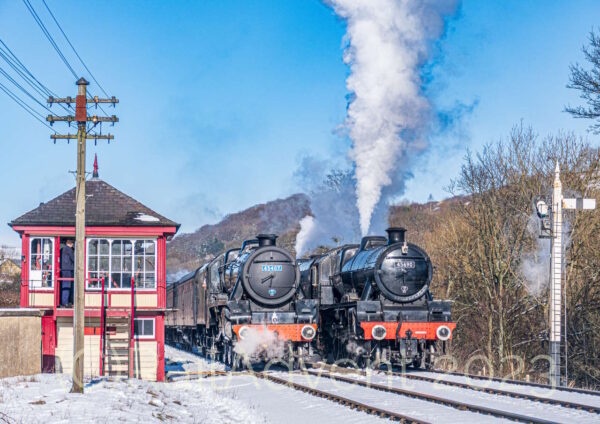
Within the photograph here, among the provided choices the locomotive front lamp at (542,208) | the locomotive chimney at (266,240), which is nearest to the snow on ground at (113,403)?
the locomotive chimney at (266,240)

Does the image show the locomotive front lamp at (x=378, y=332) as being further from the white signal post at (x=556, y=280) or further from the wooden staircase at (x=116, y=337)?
the wooden staircase at (x=116, y=337)

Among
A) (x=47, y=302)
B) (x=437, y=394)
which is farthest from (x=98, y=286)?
(x=437, y=394)

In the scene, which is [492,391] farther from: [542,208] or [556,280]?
[542,208]

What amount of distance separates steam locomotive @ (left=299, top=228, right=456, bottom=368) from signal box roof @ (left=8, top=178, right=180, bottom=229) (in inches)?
190

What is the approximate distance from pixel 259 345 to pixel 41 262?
18.3ft

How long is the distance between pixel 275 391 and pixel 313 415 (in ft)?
10.6

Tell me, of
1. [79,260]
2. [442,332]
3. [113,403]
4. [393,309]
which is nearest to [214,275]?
[393,309]

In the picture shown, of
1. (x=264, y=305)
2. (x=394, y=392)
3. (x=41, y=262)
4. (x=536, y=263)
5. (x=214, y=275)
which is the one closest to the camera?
(x=394, y=392)

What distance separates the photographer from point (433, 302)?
1839 centimetres

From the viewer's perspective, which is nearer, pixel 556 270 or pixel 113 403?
pixel 113 403

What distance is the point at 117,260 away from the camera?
18.4m

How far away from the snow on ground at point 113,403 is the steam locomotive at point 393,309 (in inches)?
178

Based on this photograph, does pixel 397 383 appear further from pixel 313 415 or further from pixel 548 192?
pixel 548 192

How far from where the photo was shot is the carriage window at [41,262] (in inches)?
710
